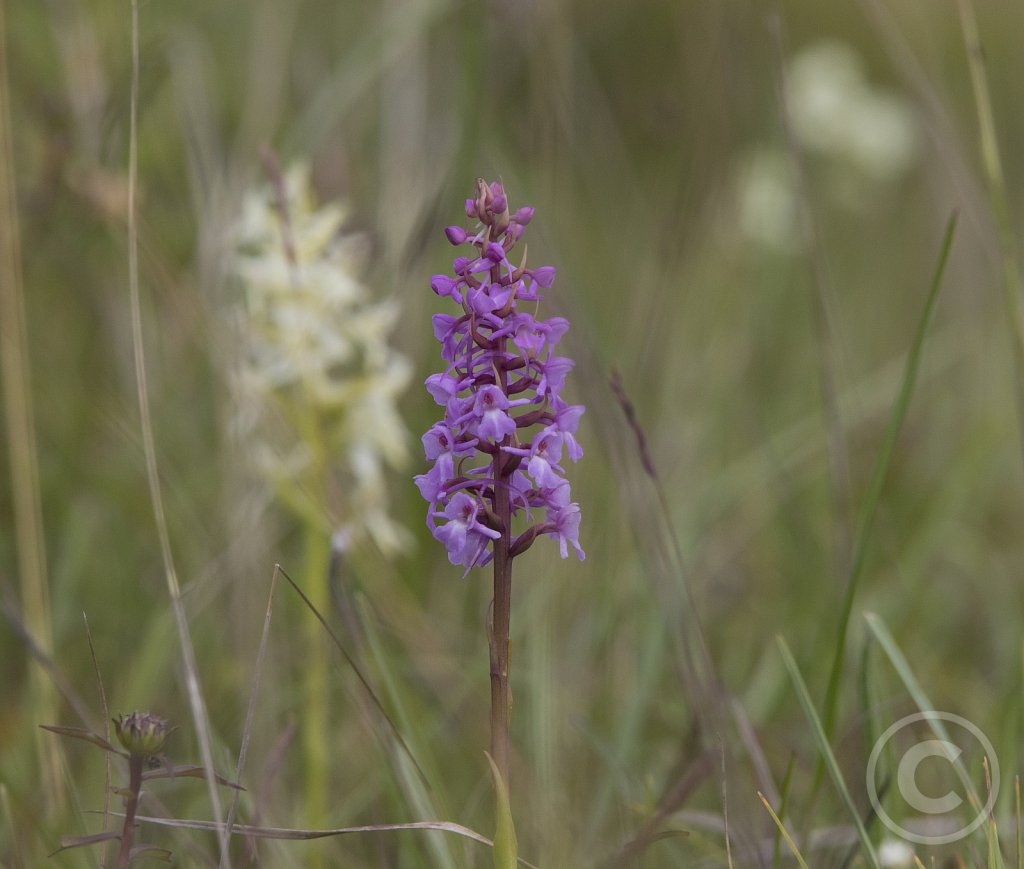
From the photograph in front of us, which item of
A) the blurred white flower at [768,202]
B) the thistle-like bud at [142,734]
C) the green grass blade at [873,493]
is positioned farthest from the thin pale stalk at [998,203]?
the blurred white flower at [768,202]

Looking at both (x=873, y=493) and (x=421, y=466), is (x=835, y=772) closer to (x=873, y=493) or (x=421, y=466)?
(x=873, y=493)

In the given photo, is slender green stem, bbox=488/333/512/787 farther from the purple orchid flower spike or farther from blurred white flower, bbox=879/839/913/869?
blurred white flower, bbox=879/839/913/869

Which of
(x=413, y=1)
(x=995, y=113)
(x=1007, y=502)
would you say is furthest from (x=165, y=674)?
(x=995, y=113)

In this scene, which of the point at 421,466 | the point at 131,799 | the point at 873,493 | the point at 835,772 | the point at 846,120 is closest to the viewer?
the point at 131,799

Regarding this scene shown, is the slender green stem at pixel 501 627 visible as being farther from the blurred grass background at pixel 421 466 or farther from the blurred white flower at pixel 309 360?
the blurred white flower at pixel 309 360

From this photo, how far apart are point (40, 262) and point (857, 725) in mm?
2414

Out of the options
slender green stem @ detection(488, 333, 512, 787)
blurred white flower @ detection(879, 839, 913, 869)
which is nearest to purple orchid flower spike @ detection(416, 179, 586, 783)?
slender green stem @ detection(488, 333, 512, 787)

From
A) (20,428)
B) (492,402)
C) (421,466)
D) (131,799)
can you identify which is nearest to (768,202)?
(421,466)

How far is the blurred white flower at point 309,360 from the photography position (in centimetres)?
204

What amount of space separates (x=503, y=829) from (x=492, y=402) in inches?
14.3

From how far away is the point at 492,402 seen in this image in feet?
3.37

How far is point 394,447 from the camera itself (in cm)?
218

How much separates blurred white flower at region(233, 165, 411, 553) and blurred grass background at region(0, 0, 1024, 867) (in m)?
0.13

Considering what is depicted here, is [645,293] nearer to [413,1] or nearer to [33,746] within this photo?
[413,1]
